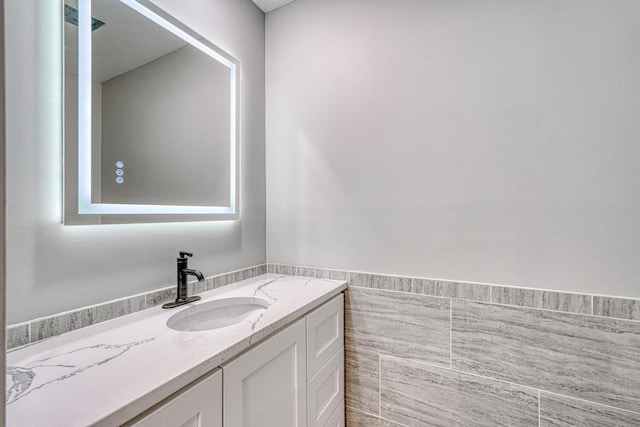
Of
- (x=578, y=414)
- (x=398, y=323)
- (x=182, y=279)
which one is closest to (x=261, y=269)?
(x=182, y=279)

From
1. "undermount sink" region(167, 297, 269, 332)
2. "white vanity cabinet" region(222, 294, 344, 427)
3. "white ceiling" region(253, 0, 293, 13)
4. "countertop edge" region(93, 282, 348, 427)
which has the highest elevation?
"white ceiling" region(253, 0, 293, 13)

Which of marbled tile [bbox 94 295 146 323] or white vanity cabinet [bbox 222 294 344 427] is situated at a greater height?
marbled tile [bbox 94 295 146 323]

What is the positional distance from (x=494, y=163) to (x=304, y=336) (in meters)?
1.04

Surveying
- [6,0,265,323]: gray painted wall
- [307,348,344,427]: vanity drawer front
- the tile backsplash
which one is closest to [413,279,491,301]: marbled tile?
the tile backsplash

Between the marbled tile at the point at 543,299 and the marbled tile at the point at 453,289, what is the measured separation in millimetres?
40

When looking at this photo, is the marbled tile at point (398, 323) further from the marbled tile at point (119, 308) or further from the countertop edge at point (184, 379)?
the marbled tile at point (119, 308)

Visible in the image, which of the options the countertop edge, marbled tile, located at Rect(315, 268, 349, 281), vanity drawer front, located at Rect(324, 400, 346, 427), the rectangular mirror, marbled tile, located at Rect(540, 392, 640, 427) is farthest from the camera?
marbled tile, located at Rect(315, 268, 349, 281)

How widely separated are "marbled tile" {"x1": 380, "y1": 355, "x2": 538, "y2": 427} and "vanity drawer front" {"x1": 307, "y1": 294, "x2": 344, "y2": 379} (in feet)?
0.85

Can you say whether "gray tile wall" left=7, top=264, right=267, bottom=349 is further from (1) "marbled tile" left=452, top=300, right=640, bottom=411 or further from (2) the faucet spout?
(1) "marbled tile" left=452, top=300, right=640, bottom=411

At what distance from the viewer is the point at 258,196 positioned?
5.63 feet

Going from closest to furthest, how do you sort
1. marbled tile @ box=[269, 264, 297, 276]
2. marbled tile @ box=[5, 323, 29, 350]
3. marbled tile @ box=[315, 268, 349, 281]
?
marbled tile @ box=[5, 323, 29, 350]
marbled tile @ box=[315, 268, 349, 281]
marbled tile @ box=[269, 264, 297, 276]

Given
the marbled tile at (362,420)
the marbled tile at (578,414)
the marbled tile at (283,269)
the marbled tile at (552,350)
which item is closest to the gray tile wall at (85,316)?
the marbled tile at (283,269)

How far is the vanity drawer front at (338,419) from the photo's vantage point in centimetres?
136

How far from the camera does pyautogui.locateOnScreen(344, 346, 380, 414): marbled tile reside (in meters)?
1.46
